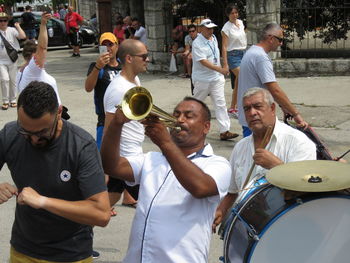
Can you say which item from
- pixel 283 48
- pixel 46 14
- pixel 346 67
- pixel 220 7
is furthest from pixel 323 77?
pixel 46 14

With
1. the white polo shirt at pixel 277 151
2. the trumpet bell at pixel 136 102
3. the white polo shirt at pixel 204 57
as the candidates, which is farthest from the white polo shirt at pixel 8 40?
the trumpet bell at pixel 136 102

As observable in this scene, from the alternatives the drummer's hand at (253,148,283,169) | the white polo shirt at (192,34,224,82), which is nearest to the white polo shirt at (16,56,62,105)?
the white polo shirt at (192,34,224,82)

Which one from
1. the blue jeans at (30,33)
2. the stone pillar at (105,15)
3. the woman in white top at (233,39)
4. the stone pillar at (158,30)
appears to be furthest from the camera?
the blue jeans at (30,33)

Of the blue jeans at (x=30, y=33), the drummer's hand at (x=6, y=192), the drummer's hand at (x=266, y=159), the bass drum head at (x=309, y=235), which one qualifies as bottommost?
the bass drum head at (x=309, y=235)

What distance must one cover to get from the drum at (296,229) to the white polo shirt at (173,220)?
0.25 meters

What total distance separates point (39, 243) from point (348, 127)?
7.04 m

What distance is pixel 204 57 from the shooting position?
873 cm

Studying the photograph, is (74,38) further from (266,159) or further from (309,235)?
(309,235)

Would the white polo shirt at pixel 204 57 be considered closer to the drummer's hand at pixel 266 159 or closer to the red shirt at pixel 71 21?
the drummer's hand at pixel 266 159

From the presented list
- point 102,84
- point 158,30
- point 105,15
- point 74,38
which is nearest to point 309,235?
point 102,84

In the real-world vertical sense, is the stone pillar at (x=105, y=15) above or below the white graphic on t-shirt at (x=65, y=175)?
above

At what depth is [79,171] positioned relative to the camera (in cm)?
325

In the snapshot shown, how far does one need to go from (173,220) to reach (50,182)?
653 millimetres

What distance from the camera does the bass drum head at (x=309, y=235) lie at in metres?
3.35
